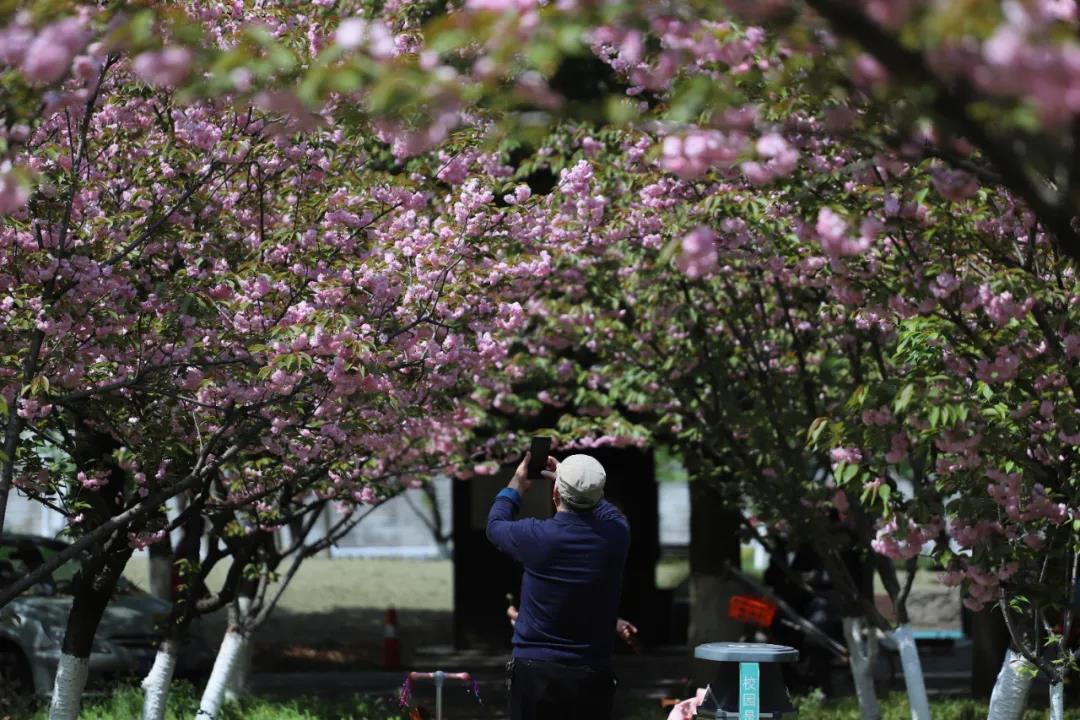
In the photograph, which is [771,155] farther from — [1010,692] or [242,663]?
[242,663]

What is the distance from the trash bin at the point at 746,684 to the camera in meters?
6.16

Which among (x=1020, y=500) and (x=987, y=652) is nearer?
(x=1020, y=500)

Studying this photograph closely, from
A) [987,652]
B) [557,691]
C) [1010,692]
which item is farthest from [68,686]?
[987,652]

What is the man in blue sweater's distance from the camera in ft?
18.2

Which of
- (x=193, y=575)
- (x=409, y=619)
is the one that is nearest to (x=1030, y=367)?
(x=193, y=575)

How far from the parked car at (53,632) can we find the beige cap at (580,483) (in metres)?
7.08

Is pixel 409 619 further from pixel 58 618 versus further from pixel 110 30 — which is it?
pixel 110 30

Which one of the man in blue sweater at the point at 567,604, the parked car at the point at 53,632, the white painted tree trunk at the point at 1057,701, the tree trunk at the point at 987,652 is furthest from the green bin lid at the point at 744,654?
the tree trunk at the point at 987,652

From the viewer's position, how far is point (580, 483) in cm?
558

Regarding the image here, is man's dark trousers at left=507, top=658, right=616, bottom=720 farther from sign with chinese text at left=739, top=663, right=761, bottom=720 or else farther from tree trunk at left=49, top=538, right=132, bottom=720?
tree trunk at left=49, top=538, right=132, bottom=720

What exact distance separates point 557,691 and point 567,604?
A: 0.33m

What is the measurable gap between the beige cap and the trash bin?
1075 mm

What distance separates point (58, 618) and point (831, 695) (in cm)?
775

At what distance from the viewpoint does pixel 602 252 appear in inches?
379
